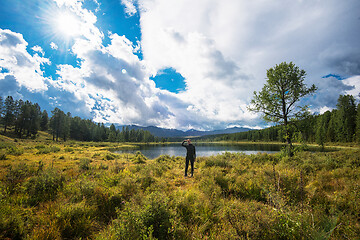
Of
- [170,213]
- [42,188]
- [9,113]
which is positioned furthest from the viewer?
[9,113]

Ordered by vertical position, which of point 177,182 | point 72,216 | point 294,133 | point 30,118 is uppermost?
point 30,118

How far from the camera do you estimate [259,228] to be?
117 inches

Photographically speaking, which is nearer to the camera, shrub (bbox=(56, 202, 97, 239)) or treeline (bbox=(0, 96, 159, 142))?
shrub (bbox=(56, 202, 97, 239))

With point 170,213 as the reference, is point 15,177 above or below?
below

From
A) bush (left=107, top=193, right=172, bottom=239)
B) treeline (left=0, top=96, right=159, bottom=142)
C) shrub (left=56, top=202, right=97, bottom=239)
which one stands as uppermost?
treeline (left=0, top=96, right=159, bottom=142)

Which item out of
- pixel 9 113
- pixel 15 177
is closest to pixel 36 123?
pixel 9 113

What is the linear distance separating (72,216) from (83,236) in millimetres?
717

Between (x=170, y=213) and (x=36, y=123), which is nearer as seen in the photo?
(x=170, y=213)

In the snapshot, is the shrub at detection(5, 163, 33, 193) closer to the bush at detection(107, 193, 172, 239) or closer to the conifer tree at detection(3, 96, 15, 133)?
the bush at detection(107, 193, 172, 239)

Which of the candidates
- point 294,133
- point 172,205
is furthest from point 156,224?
point 294,133

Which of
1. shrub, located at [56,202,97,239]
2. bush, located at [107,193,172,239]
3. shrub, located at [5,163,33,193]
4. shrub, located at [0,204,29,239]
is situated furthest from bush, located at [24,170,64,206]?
bush, located at [107,193,172,239]

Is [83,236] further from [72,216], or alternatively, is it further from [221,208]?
[221,208]

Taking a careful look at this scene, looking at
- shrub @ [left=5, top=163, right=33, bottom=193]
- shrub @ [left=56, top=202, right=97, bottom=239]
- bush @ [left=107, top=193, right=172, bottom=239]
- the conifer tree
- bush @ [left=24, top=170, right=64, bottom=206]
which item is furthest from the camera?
the conifer tree

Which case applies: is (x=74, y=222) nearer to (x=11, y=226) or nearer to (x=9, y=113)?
(x=11, y=226)
